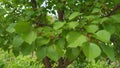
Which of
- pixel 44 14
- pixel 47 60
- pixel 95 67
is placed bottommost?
pixel 95 67

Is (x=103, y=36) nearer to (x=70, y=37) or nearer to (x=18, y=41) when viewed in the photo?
(x=70, y=37)

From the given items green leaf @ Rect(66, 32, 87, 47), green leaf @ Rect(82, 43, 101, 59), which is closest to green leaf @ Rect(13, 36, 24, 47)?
green leaf @ Rect(66, 32, 87, 47)

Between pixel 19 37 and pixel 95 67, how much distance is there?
242 inches

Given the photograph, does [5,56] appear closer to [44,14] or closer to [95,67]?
[95,67]

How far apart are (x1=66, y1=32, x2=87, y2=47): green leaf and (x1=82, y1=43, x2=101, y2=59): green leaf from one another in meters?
0.03

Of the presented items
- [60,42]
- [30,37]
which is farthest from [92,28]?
[30,37]

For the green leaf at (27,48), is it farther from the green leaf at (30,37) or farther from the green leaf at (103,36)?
the green leaf at (103,36)

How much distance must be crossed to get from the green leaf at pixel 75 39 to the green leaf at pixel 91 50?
0.09 feet

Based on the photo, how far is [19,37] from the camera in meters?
1.54

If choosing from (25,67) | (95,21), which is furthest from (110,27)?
(25,67)

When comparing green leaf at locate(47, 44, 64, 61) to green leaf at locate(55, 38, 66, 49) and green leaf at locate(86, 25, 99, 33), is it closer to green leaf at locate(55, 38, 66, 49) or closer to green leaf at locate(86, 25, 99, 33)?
green leaf at locate(55, 38, 66, 49)

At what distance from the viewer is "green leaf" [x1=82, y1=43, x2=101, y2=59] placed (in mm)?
1328

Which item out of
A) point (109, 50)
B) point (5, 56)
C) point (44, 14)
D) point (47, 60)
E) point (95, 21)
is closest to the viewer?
point (109, 50)

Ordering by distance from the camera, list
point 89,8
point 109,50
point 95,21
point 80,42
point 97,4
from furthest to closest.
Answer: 1. point 89,8
2. point 97,4
3. point 95,21
4. point 109,50
5. point 80,42
